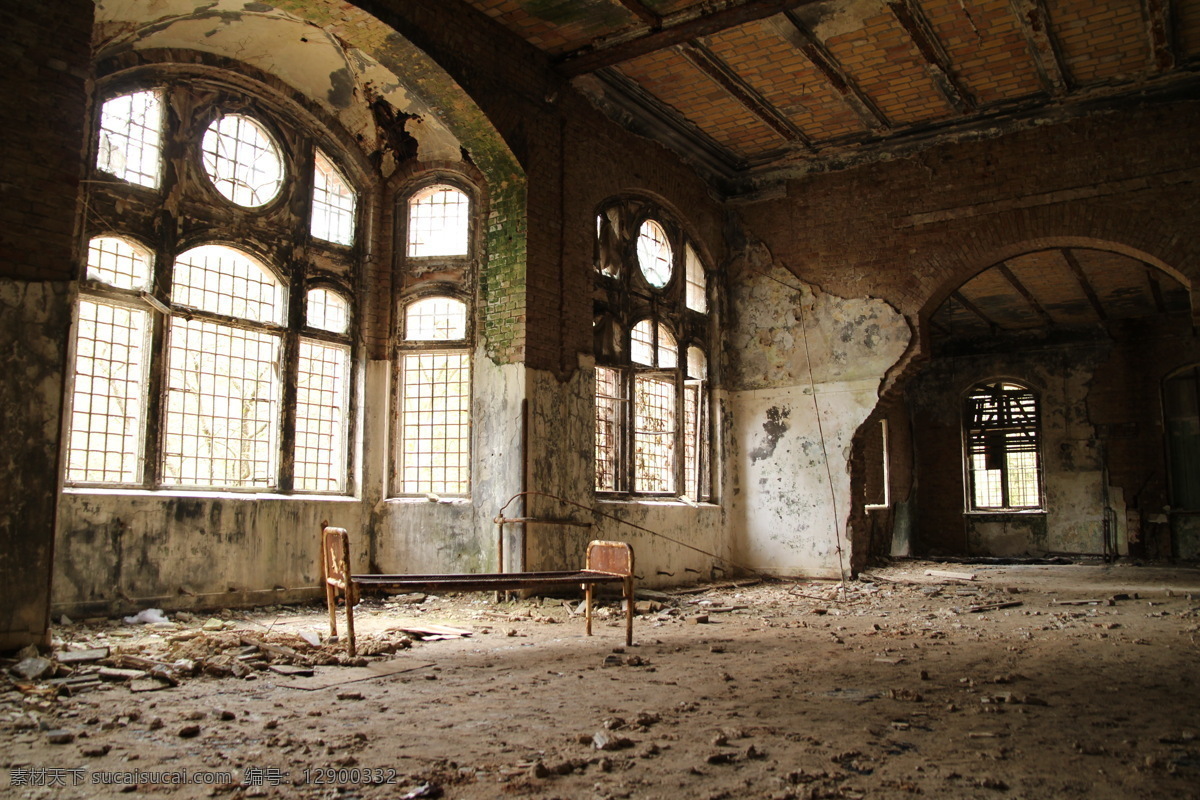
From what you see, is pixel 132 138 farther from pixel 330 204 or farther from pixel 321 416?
pixel 321 416

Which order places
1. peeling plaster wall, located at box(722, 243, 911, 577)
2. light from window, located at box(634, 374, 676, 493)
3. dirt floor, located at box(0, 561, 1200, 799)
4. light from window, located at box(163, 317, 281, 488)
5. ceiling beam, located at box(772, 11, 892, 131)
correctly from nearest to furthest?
dirt floor, located at box(0, 561, 1200, 799)
light from window, located at box(163, 317, 281, 488)
ceiling beam, located at box(772, 11, 892, 131)
light from window, located at box(634, 374, 676, 493)
peeling plaster wall, located at box(722, 243, 911, 577)

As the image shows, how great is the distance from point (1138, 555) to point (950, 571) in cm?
572

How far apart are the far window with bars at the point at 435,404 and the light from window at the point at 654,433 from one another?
94.4 inches

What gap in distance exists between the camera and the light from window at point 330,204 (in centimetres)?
922

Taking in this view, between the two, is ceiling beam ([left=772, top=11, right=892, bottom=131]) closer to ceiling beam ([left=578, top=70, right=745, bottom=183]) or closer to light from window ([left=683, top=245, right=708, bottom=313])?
ceiling beam ([left=578, top=70, right=745, bottom=183])

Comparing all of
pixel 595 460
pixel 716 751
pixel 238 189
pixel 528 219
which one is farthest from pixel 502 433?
pixel 716 751

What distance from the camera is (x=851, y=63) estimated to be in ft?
31.6

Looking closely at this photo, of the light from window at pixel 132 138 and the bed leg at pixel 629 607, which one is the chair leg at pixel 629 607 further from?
the light from window at pixel 132 138

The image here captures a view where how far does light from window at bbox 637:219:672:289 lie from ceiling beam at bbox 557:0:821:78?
2314 mm

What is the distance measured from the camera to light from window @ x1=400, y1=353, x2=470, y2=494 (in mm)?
9227

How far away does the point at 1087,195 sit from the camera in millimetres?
10117

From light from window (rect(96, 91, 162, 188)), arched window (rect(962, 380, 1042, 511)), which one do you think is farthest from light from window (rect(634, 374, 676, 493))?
arched window (rect(962, 380, 1042, 511))

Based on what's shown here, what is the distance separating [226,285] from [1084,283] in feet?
45.6

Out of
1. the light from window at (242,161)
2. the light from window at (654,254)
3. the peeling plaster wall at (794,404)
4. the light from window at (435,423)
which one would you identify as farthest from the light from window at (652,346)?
the light from window at (242,161)
